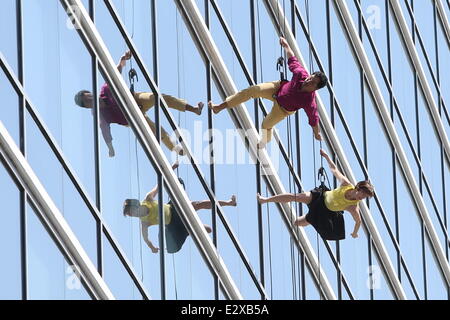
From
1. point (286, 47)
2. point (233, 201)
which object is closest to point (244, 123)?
point (233, 201)

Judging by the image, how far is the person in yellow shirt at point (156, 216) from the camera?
34594 mm

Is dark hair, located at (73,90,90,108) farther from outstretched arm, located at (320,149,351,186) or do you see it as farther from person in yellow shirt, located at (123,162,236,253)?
outstretched arm, located at (320,149,351,186)

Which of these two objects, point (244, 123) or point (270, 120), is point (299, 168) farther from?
point (270, 120)

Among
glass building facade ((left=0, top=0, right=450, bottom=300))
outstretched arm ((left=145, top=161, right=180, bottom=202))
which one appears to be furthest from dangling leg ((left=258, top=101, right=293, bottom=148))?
outstretched arm ((left=145, top=161, right=180, bottom=202))

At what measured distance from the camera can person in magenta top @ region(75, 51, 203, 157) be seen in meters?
33.8

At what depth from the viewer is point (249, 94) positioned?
118 ft

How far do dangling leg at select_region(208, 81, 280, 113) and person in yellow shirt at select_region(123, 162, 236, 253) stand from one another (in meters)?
0.99

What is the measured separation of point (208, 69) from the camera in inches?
1457

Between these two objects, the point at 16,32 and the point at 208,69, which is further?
the point at 208,69

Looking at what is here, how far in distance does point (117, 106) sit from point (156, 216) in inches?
66.4

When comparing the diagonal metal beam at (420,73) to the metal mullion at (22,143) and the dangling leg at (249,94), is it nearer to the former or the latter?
the dangling leg at (249,94)
